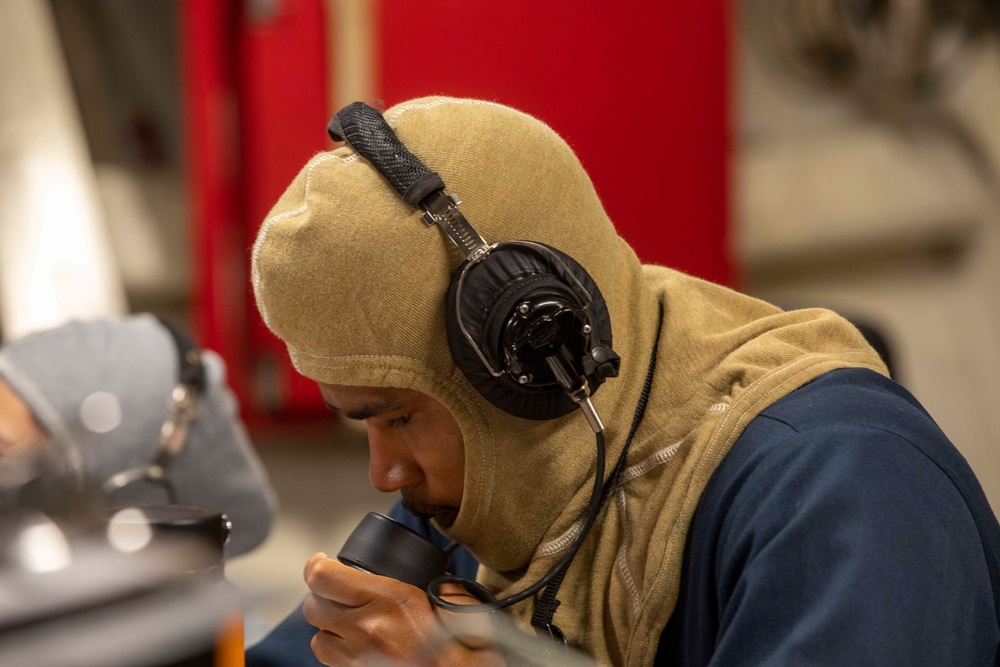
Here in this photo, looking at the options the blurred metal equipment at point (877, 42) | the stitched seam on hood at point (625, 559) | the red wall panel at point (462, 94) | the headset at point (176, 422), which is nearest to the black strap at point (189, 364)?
the headset at point (176, 422)

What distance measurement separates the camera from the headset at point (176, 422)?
4.66 ft

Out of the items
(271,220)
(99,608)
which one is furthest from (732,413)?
(99,608)

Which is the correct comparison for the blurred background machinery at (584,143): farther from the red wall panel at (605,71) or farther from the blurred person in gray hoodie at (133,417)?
the blurred person in gray hoodie at (133,417)

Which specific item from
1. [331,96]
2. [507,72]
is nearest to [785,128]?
[507,72]

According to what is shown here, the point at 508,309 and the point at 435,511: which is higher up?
the point at 508,309

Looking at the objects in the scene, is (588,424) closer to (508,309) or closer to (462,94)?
(508,309)

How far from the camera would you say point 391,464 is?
983mm

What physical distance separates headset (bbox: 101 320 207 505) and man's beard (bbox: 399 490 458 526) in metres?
0.56

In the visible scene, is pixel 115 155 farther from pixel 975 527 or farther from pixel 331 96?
pixel 975 527

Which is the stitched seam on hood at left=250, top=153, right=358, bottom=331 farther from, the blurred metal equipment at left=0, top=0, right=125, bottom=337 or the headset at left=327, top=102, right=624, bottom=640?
the blurred metal equipment at left=0, top=0, right=125, bottom=337

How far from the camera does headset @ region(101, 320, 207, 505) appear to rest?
1421 mm

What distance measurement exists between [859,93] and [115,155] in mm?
1760

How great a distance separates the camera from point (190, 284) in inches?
103

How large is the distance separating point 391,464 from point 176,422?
61 cm
